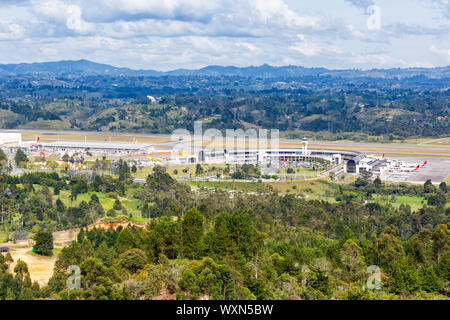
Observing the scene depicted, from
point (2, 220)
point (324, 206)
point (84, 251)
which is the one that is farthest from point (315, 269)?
point (2, 220)

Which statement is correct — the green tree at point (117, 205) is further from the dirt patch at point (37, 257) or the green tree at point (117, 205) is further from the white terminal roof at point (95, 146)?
the white terminal roof at point (95, 146)

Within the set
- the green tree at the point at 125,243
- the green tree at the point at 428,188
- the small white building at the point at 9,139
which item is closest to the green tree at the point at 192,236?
the green tree at the point at 125,243

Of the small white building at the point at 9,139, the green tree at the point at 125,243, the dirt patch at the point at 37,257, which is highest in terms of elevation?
the small white building at the point at 9,139

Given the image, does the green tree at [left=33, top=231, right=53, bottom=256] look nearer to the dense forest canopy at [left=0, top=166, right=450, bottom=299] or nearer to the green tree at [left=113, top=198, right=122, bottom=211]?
the dense forest canopy at [left=0, top=166, right=450, bottom=299]

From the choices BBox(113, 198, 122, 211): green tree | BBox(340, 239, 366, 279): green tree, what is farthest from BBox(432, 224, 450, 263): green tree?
BBox(113, 198, 122, 211): green tree

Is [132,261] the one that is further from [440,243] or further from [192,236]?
[440,243]

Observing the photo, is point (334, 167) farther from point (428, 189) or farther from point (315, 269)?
point (315, 269)

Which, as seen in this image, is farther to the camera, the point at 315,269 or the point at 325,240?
the point at 325,240

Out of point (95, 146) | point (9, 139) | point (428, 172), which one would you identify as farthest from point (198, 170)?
point (9, 139)

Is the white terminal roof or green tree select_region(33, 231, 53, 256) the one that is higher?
the white terminal roof

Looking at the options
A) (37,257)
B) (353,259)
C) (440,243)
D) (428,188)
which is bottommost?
(37,257)

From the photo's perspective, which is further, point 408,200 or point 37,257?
point 408,200
